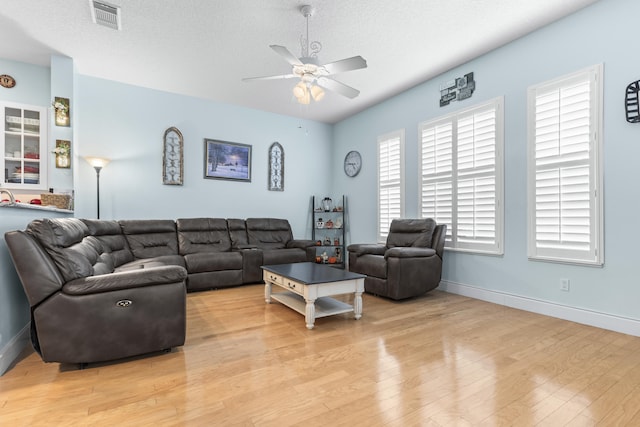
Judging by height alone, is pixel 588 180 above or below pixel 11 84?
below

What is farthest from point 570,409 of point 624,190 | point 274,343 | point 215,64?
point 215,64


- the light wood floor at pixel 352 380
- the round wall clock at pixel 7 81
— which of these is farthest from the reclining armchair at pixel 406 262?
the round wall clock at pixel 7 81

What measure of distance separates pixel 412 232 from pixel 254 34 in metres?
3.11

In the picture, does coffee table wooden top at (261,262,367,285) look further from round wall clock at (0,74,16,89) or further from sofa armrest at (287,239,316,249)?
round wall clock at (0,74,16,89)

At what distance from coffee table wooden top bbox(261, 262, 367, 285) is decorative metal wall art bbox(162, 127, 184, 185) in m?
2.63

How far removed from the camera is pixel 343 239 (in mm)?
6129

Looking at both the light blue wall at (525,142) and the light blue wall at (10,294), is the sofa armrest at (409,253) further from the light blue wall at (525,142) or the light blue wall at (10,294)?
the light blue wall at (10,294)

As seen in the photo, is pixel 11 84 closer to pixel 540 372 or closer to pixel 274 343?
pixel 274 343

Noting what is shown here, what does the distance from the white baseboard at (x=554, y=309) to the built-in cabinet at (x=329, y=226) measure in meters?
2.45

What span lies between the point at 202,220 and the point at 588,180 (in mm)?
4878

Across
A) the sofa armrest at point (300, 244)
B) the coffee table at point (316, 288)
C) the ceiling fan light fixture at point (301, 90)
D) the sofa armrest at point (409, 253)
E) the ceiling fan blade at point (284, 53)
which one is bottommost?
the coffee table at point (316, 288)

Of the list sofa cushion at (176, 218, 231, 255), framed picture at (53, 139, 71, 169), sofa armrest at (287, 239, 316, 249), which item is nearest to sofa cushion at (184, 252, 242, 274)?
sofa cushion at (176, 218, 231, 255)

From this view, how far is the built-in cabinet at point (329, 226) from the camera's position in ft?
19.9

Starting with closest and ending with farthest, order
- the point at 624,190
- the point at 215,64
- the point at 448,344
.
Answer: the point at 448,344 < the point at 624,190 < the point at 215,64
